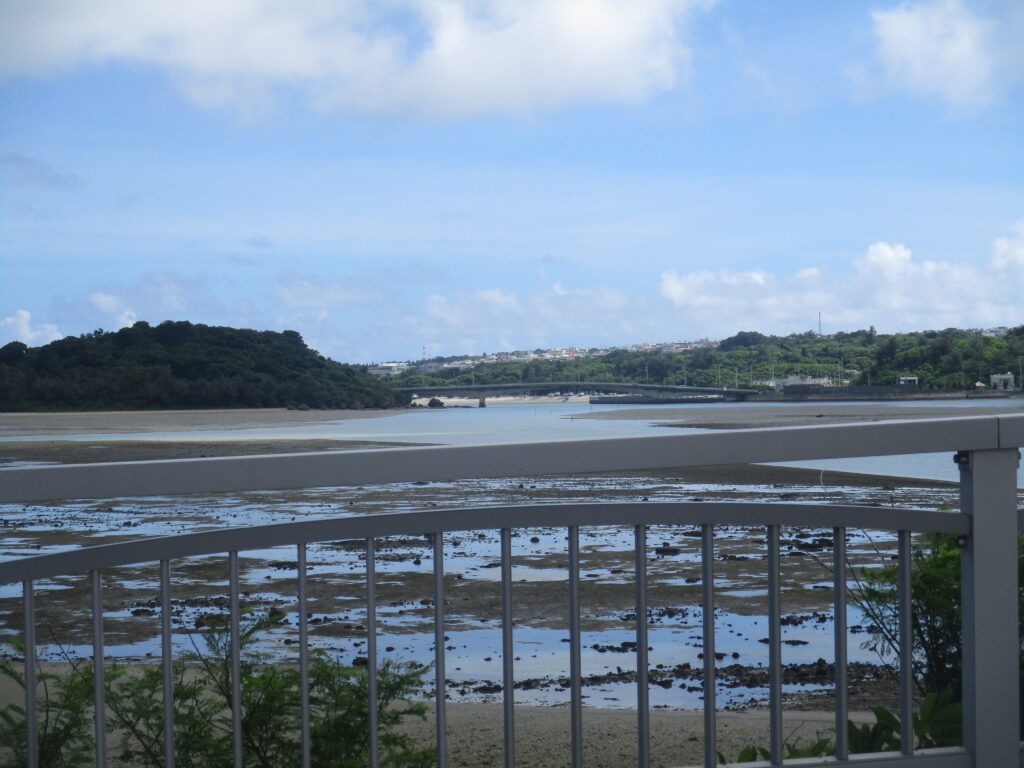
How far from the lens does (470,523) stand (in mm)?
1432

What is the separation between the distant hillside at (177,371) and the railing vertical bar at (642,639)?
3.21m

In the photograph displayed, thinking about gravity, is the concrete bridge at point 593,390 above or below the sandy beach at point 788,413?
above

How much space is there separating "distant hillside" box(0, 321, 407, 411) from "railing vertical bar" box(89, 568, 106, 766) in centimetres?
292

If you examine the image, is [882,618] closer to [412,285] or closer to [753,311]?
[412,285]

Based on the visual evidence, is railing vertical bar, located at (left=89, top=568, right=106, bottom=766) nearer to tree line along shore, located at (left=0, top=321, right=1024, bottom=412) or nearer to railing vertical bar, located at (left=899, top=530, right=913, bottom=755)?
railing vertical bar, located at (left=899, top=530, right=913, bottom=755)

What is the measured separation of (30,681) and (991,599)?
4.84ft

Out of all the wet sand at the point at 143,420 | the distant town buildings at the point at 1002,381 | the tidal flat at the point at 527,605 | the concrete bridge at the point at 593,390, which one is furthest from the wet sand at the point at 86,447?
the distant town buildings at the point at 1002,381

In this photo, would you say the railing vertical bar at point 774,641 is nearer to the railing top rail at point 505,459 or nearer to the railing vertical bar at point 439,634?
the railing top rail at point 505,459

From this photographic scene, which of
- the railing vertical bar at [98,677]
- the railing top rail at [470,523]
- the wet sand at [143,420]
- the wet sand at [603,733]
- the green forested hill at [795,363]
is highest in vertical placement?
the green forested hill at [795,363]

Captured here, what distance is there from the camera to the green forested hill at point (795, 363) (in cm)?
402

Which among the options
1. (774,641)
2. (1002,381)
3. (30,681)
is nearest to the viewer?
(30,681)

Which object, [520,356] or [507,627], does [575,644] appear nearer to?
[507,627]

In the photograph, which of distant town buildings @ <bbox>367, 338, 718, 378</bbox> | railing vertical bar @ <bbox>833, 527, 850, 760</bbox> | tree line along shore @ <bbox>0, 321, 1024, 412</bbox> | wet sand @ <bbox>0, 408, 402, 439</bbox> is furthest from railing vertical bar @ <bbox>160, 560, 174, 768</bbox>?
distant town buildings @ <bbox>367, 338, 718, 378</bbox>

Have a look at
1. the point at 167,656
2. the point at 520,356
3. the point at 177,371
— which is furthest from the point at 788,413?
the point at 167,656
